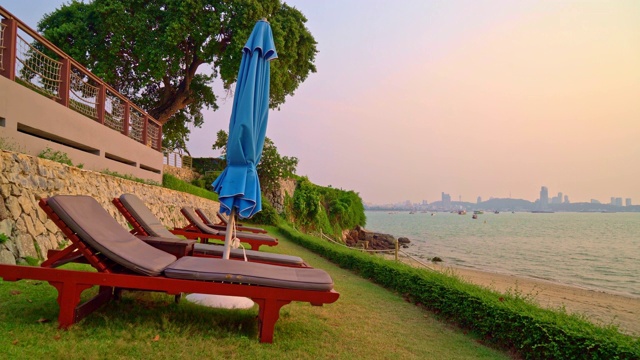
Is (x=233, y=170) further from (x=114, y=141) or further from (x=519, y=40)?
(x=519, y=40)

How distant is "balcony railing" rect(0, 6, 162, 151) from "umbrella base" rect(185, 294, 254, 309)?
4.65 metres

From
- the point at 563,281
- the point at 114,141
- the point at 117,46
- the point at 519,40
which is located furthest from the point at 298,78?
the point at 563,281

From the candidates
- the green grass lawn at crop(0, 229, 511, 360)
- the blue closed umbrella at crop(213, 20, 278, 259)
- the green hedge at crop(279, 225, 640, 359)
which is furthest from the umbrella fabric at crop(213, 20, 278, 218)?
the green hedge at crop(279, 225, 640, 359)

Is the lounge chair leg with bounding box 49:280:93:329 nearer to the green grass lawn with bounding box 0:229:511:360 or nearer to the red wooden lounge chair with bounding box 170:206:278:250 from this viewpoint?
the green grass lawn with bounding box 0:229:511:360

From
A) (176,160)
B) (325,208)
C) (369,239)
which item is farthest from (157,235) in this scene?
(369,239)

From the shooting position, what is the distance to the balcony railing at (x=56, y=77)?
21.0 ft

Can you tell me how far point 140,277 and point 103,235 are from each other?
523 mm

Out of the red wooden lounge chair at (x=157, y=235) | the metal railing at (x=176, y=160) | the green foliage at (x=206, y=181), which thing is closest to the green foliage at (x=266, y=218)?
the green foliage at (x=206, y=181)

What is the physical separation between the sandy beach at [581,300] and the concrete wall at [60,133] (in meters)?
8.05

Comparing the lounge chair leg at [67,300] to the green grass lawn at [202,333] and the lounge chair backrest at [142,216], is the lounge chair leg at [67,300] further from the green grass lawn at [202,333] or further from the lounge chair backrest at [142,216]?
the lounge chair backrest at [142,216]

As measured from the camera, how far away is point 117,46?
1655cm

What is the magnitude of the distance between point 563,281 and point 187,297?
1736 cm

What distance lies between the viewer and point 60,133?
8062 millimetres

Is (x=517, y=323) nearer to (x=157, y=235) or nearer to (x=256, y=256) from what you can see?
(x=256, y=256)
